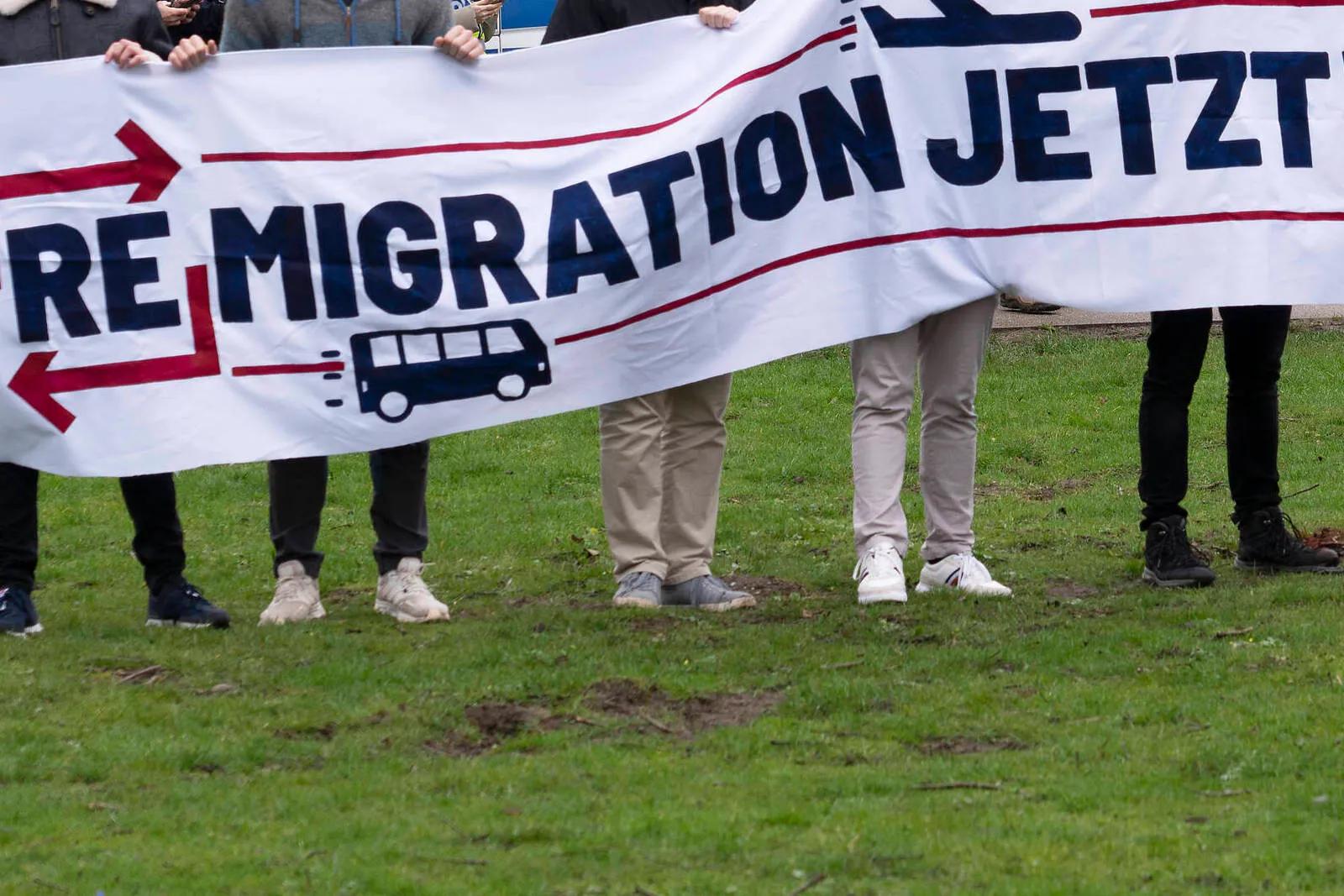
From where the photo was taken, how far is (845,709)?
5117 mm

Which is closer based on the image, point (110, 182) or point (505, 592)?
point (110, 182)

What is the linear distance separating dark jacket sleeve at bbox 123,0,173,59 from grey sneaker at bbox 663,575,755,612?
2592 millimetres

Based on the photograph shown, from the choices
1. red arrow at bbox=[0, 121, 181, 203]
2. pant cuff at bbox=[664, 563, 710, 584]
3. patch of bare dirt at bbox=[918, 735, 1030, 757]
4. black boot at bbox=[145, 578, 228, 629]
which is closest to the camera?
patch of bare dirt at bbox=[918, 735, 1030, 757]

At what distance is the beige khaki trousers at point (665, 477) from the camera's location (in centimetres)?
677

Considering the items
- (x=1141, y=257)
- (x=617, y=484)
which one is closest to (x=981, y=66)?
(x=1141, y=257)

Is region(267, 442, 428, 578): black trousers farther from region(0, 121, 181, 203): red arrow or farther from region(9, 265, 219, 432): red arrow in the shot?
region(0, 121, 181, 203): red arrow

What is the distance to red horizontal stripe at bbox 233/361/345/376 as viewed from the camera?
6352 millimetres

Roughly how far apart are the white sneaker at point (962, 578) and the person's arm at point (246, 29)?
296cm

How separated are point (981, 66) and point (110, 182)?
119 inches

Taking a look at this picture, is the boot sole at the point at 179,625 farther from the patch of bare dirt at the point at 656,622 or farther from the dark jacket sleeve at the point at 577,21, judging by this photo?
the dark jacket sleeve at the point at 577,21

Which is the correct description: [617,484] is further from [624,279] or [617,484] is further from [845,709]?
[845,709]

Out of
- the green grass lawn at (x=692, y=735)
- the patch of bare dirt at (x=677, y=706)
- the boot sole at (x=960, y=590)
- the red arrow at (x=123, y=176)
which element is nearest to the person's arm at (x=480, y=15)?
the red arrow at (x=123, y=176)

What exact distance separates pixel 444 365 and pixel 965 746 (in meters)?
2.48

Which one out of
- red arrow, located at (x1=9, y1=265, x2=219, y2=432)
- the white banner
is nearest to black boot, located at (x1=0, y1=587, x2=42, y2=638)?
the white banner
